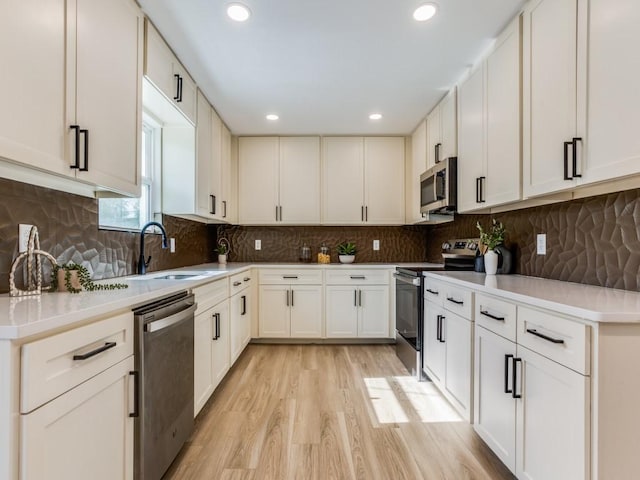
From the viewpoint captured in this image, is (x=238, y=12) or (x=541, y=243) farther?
(x=541, y=243)

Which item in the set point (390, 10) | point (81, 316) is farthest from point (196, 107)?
point (81, 316)

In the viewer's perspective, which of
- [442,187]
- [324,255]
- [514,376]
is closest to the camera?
[514,376]

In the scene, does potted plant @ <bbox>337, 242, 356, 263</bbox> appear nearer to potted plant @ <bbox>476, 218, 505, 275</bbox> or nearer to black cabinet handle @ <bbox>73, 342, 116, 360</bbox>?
potted plant @ <bbox>476, 218, 505, 275</bbox>

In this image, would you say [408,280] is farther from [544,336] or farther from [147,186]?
[147,186]

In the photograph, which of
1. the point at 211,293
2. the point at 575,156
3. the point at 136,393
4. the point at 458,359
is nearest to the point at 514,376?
the point at 458,359

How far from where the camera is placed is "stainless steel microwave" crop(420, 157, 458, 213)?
9.33 feet

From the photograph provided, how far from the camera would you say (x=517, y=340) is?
154 centimetres

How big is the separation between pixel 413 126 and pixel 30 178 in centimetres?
337

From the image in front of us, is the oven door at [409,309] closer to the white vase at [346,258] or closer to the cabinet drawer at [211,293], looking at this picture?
the white vase at [346,258]

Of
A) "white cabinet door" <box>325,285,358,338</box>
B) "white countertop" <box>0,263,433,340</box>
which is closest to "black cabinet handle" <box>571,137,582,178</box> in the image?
"white countertop" <box>0,263,433,340</box>

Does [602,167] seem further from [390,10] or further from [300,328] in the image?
[300,328]

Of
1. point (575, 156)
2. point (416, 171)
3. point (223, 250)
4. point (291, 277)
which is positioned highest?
point (416, 171)

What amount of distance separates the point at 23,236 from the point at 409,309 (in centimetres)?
267

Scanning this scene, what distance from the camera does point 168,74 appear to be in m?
2.25
